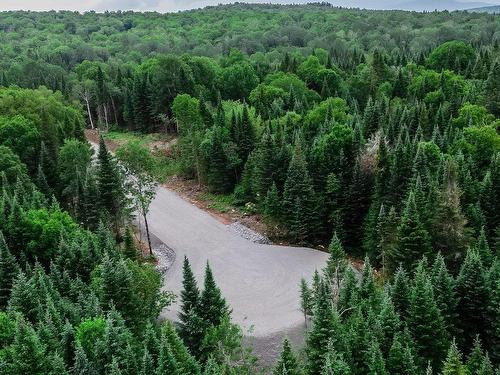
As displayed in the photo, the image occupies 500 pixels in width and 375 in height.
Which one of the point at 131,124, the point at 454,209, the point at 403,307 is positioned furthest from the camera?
the point at 131,124

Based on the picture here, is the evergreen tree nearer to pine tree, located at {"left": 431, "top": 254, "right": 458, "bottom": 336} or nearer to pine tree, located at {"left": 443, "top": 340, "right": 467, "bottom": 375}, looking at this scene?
pine tree, located at {"left": 431, "top": 254, "right": 458, "bottom": 336}

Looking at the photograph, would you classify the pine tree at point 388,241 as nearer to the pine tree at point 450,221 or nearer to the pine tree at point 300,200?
the pine tree at point 450,221

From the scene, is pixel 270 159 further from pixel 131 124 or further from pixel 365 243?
pixel 131 124

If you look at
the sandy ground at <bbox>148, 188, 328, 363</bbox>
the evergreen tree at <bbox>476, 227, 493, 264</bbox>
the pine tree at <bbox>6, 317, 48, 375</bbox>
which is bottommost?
the sandy ground at <bbox>148, 188, 328, 363</bbox>

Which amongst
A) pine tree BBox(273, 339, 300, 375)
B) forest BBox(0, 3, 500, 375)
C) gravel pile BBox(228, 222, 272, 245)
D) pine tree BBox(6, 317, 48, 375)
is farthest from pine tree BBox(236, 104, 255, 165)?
pine tree BBox(6, 317, 48, 375)

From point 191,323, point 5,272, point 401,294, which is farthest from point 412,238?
point 5,272

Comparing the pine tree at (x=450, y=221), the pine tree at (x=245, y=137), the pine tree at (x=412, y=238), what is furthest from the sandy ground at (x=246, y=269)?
the pine tree at (x=450, y=221)

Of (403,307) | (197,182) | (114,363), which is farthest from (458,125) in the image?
(114,363)

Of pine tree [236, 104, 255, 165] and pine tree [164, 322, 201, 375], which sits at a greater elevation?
pine tree [236, 104, 255, 165]
